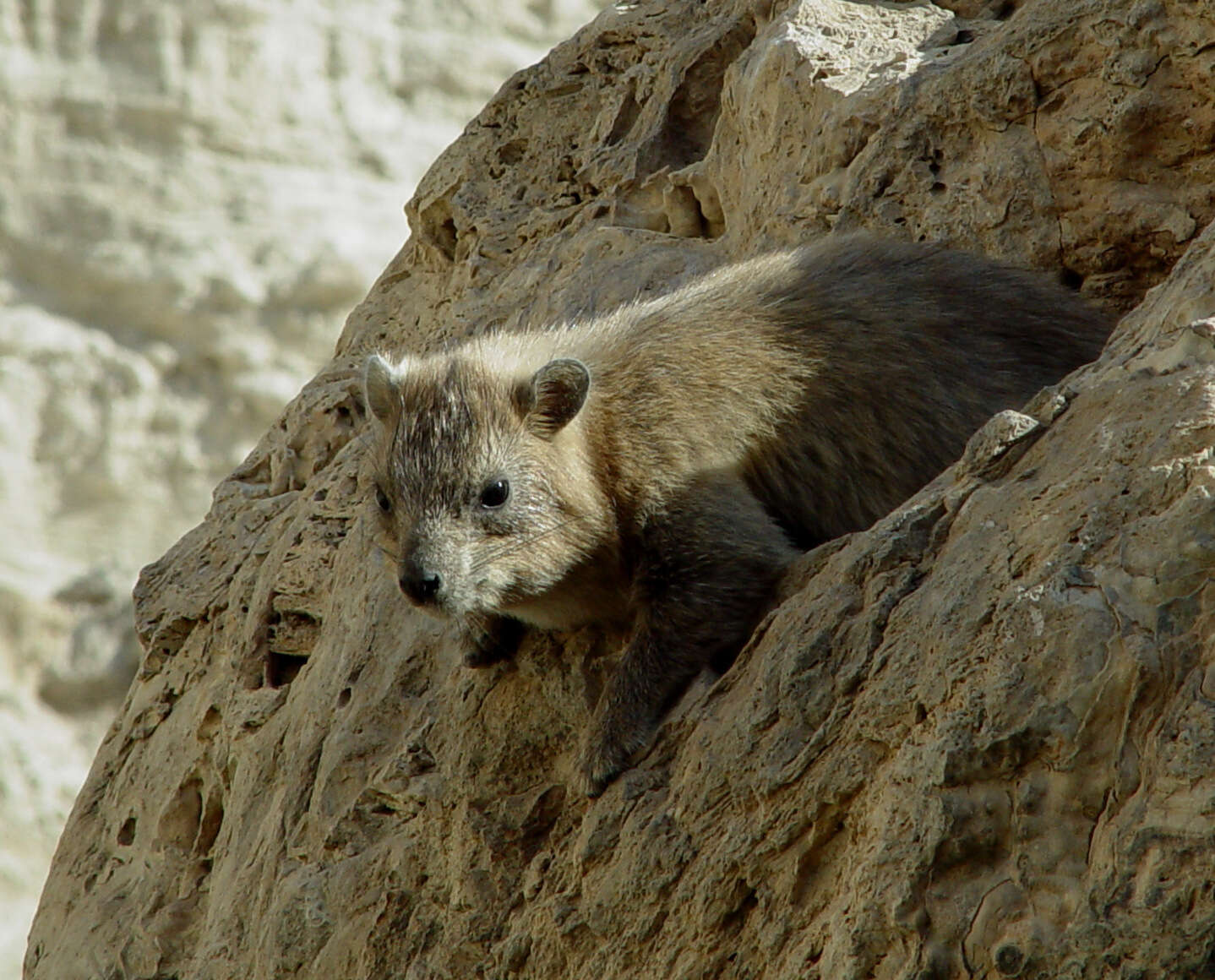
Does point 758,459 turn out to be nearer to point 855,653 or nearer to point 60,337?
point 855,653

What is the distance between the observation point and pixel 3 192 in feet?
44.4

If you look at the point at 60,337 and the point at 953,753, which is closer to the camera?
the point at 953,753

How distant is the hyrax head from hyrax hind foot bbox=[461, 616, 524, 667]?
125 mm

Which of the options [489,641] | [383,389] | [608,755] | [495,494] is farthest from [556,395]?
[608,755]

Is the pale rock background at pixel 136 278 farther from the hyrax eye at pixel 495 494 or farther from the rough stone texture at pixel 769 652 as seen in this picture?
the hyrax eye at pixel 495 494

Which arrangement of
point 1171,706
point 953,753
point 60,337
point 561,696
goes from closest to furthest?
point 1171,706, point 953,753, point 561,696, point 60,337

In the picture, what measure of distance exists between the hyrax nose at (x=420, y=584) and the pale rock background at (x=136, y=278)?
29.5 feet

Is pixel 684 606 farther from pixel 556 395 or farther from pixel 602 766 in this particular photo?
pixel 556 395

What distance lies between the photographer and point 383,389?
200 inches

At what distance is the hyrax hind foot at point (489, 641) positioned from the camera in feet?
15.6

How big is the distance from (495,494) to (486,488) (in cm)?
3

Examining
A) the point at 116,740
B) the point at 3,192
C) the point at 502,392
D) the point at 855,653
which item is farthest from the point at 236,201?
the point at 855,653

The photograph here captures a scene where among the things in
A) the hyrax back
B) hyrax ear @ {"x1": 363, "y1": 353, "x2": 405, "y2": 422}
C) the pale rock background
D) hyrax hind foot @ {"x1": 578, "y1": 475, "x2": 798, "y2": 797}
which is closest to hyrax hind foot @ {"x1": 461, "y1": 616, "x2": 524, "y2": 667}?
the hyrax back

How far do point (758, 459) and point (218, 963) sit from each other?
2.33 metres
